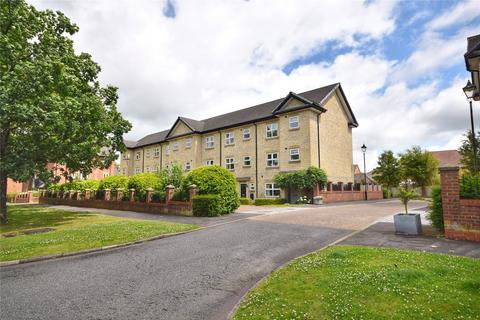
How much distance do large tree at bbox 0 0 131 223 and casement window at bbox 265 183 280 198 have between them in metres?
17.6

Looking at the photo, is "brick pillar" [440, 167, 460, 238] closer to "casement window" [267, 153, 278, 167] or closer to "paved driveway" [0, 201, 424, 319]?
"paved driveway" [0, 201, 424, 319]

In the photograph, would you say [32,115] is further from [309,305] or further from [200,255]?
[309,305]

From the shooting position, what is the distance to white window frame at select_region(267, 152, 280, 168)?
30.3 metres

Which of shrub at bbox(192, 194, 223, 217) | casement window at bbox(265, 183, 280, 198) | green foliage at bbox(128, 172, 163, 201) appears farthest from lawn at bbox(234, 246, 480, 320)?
casement window at bbox(265, 183, 280, 198)

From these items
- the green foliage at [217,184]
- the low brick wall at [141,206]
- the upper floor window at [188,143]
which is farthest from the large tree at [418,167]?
the low brick wall at [141,206]

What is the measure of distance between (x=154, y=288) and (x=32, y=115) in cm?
1031

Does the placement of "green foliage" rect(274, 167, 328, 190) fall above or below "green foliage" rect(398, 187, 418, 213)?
above

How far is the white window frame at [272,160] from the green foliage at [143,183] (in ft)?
42.6

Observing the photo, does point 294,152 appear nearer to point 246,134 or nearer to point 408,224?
point 246,134

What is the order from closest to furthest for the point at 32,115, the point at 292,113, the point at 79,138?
the point at 32,115 → the point at 79,138 → the point at 292,113

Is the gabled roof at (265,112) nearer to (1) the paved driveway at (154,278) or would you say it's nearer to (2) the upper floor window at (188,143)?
(2) the upper floor window at (188,143)

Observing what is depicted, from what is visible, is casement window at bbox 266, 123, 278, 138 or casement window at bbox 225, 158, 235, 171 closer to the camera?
casement window at bbox 266, 123, 278, 138

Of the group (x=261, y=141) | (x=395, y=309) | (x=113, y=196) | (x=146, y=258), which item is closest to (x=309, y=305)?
(x=395, y=309)

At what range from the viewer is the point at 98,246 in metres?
9.01
